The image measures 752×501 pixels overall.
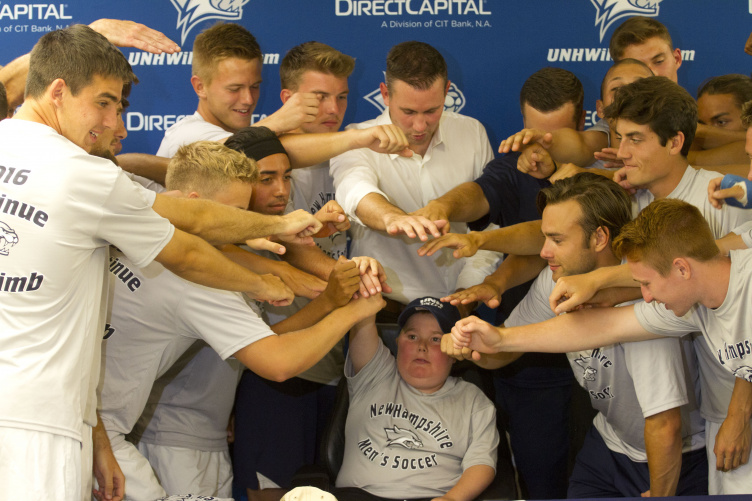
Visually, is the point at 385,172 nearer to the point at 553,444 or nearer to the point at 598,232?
the point at 598,232

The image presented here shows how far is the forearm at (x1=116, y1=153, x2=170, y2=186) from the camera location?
10.9ft

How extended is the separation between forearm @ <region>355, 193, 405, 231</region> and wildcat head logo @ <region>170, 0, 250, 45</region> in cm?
180

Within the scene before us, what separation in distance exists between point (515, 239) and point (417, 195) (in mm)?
684

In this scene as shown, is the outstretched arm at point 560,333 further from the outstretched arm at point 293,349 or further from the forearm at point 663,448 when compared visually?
the outstretched arm at point 293,349

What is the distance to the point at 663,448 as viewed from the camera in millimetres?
2605

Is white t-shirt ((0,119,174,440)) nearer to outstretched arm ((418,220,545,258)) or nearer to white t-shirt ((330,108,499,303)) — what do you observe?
outstretched arm ((418,220,545,258))

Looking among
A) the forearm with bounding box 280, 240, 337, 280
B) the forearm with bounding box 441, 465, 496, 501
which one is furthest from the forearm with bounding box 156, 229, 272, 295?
the forearm with bounding box 441, 465, 496, 501

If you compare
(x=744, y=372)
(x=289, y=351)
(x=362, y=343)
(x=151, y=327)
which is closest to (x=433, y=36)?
(x=362, y=343)

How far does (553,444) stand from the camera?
3186mm

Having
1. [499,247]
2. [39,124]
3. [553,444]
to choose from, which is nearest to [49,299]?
[39,124]

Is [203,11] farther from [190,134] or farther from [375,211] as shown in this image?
[375,211]

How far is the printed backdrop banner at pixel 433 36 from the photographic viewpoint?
4180 millimetres

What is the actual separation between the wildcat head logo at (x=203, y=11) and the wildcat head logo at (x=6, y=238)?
2.62 metres

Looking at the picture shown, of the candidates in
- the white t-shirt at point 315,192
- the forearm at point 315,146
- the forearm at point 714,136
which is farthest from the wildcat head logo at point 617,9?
the forearm at point 315,146
